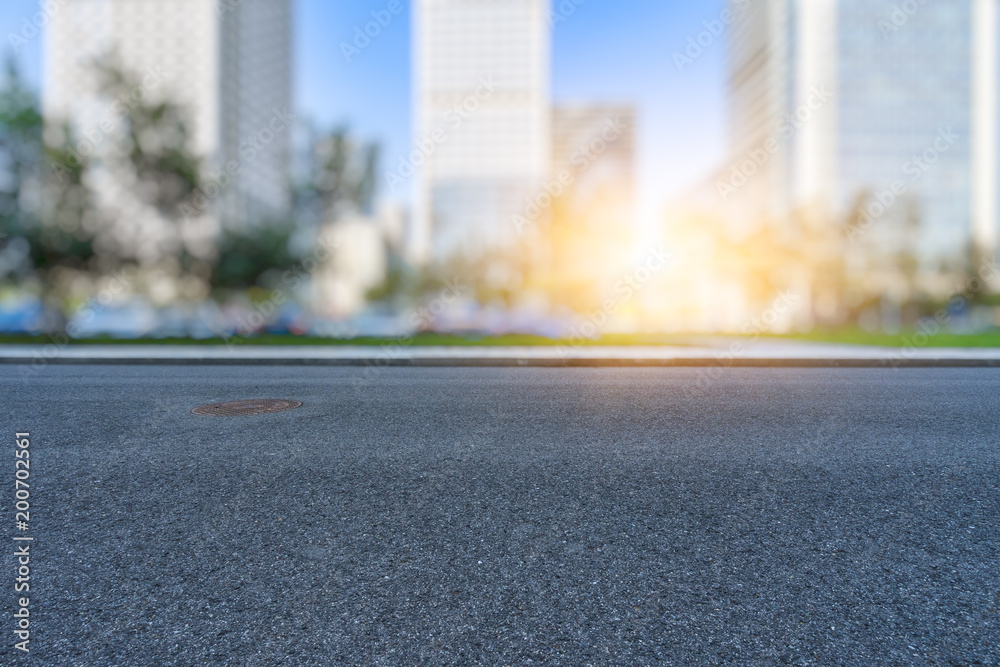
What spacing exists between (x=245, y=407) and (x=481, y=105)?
6283 inches

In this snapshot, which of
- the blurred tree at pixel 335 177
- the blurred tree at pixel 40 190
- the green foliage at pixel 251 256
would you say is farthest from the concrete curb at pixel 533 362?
the blurred tree at pixel 335 177

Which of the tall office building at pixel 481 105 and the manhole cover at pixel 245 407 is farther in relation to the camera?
the tall office building at pixel 481 105

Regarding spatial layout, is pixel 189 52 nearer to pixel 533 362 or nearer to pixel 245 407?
pixel 533 362

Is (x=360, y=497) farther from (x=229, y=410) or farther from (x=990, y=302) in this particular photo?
(x=990, y=302)

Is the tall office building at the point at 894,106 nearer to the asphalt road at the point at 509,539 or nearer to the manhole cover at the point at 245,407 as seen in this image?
the manhole cover at the point at 245,407

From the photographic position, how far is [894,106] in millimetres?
106500

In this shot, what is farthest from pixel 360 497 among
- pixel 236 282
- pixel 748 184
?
pixel 748 184

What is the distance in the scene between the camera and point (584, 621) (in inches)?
96.3

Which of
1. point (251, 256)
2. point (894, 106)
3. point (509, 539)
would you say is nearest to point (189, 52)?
point (251, 256)

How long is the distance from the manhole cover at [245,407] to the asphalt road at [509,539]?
388mm

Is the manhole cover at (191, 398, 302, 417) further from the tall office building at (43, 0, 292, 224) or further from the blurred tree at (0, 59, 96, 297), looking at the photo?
the tall office building at (43, 0, 292, 224)

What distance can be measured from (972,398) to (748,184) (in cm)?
13763

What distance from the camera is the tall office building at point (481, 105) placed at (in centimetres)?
15138

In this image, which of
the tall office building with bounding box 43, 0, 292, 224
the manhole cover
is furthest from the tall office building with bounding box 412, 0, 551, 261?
the manhole cover
